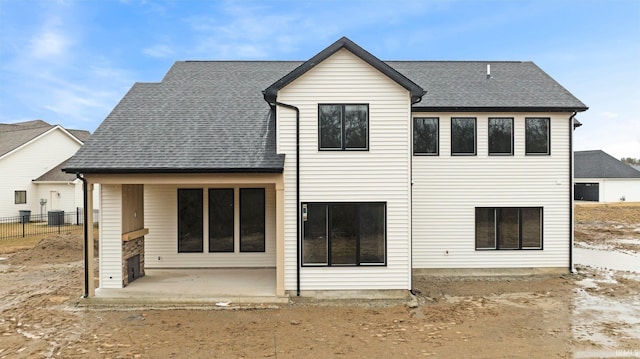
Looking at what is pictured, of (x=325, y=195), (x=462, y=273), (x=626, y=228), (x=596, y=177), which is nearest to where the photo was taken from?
(x=325, y=195)

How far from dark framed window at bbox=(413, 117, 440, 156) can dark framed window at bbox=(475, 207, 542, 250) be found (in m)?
2.49

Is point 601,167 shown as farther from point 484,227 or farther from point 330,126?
point 330,126

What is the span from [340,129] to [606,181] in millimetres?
46630

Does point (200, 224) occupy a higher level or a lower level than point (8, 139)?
lower

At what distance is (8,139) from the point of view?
32469mm

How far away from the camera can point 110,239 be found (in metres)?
10.7

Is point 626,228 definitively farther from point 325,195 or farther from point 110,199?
point 110,199

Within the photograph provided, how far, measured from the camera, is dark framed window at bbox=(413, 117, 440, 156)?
13.5 metres

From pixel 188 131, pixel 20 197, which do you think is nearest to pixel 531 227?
pixel 188 131

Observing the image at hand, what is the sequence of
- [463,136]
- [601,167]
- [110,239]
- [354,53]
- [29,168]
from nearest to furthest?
[354,53]
[110,239]
[463,136]
[29,168]
[601,167]

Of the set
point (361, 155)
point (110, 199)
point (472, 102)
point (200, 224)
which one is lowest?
point (200, 224)

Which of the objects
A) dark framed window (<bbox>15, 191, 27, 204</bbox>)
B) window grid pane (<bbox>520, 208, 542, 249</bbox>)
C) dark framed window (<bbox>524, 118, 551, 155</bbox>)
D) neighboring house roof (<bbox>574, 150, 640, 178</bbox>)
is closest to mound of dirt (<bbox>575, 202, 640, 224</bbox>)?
neighboring house roof (<bbox>574, 150, 640, 178</bbox>)

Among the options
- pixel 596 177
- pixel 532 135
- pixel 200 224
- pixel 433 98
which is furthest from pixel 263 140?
pixel 596 177

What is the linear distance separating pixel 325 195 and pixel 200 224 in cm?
522
